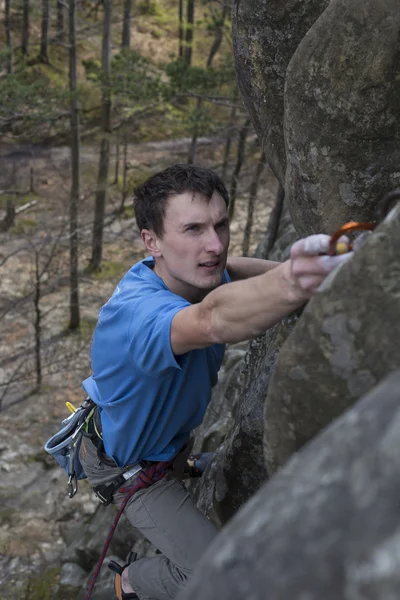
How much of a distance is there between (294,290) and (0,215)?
23.2 metres

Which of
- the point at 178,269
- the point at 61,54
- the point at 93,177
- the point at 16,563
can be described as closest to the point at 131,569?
the point at 178,269

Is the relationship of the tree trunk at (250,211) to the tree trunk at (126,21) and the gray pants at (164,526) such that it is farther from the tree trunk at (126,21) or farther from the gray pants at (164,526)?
the gray pants at (164,526)

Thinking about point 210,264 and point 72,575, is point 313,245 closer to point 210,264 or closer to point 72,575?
point 210,264

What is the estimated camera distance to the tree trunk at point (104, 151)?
18781 mm

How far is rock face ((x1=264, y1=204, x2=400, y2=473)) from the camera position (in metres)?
2.45

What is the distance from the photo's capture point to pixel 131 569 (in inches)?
192

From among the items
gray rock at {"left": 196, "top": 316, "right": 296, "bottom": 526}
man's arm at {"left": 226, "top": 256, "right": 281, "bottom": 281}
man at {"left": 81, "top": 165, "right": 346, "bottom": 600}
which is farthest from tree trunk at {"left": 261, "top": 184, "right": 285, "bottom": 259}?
man at {"left": 81, "top": 165, "right": 346, "bottom": 600}

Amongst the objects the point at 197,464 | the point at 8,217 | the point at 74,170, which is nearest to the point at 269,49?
the point at 197,464

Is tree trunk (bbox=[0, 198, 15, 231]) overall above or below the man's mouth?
below

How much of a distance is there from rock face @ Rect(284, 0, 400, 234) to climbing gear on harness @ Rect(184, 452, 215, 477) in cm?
225

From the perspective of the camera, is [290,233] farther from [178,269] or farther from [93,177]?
[93,177]

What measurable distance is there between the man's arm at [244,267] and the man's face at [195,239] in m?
0.67

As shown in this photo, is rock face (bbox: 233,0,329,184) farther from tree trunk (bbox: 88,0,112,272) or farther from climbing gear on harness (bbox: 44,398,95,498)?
tree trunk (bbox: 88,0,112,272)

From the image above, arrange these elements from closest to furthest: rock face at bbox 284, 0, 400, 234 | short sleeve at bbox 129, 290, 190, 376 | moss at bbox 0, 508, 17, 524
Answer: short sleeve at bbox 129, 290, 190, 376, rock face at bbox 284, 0, 400, 234, moss at bbox 0, 508, 17, 524
